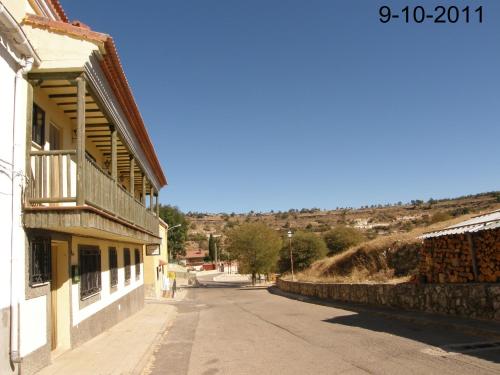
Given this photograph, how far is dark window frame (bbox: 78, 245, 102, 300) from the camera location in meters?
12.2

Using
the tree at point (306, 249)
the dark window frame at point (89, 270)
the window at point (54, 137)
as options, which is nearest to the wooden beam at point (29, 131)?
the window at point (54, 137)

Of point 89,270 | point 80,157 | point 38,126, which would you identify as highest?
point 38,126

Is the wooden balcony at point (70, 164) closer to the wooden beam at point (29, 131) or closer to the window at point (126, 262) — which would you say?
the wooden beam at point (29, 131)

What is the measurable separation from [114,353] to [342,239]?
38.1m

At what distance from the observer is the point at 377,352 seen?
923 centimetres

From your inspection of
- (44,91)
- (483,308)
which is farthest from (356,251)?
(44,91)

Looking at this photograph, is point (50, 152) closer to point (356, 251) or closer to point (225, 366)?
point (225, 366)

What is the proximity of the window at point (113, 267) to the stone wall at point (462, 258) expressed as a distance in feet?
33.2

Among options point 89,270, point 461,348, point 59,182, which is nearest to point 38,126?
point 59,182

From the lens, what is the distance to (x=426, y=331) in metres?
11.5

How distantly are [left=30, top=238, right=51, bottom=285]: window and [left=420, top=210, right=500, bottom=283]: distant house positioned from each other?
9.97 meters

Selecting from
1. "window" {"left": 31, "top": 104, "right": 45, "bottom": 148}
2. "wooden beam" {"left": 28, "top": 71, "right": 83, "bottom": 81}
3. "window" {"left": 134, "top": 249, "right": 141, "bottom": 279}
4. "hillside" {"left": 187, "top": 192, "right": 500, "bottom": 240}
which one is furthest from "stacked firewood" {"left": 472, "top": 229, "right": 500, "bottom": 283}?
"hillside" {"left": 187, "top": 192, "right": 500, "bottom": 240}

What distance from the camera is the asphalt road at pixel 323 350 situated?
8.06 metres

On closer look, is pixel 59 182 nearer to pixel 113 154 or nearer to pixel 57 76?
pixel 57 76
